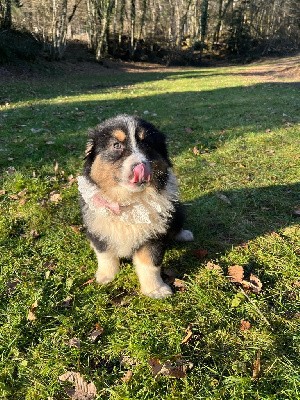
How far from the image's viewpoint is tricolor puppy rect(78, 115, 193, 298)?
3.16 meters

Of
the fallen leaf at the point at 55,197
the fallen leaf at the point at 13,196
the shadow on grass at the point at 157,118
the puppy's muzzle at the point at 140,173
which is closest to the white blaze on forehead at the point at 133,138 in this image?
the puppy's muzzle at the point at 140,173

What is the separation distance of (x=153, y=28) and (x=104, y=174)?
41692mm

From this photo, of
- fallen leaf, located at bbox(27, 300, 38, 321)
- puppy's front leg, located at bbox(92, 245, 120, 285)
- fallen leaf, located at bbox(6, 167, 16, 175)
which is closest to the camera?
fallen leaf, located at bbox(27, 300, 38, 321)

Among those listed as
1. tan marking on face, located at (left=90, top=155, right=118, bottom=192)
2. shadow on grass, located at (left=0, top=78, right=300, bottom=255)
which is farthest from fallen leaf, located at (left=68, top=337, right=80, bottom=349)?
shadow on grass, located at (left=0, top=78, right=300, bottom=255)

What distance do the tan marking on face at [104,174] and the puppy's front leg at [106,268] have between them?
722 mm

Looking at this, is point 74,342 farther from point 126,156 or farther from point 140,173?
point 126,156

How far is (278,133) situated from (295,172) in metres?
2.97

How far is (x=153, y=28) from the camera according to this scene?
132 ft

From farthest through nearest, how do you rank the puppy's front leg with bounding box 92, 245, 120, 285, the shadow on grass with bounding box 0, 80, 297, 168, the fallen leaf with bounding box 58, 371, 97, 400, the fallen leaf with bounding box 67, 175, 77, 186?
the shadow on grass with bounding box 0, 80, 297, 168 → the fallen leaf with bounding box 67, 175, 77, 186 → the puppy's front leg with bounding box 92, 245, 120, 285 → the fallen leaf with bounding box 58, 371, 97, 400

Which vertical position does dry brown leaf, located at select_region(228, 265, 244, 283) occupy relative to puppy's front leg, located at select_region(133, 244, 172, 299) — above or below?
below

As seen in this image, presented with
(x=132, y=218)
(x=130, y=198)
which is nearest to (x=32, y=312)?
(x=132, y=218)

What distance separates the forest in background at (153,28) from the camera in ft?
85.8

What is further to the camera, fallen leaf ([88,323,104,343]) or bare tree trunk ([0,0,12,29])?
bare tree trunk ([0,0,12,29])

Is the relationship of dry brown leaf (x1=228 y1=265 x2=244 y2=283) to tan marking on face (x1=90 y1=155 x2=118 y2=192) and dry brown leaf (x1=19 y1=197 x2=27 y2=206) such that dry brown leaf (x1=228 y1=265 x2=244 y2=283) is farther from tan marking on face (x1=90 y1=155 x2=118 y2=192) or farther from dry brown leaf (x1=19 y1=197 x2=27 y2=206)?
dry brown leaf (x1=19 y1=197 x2=27 y2=206)
